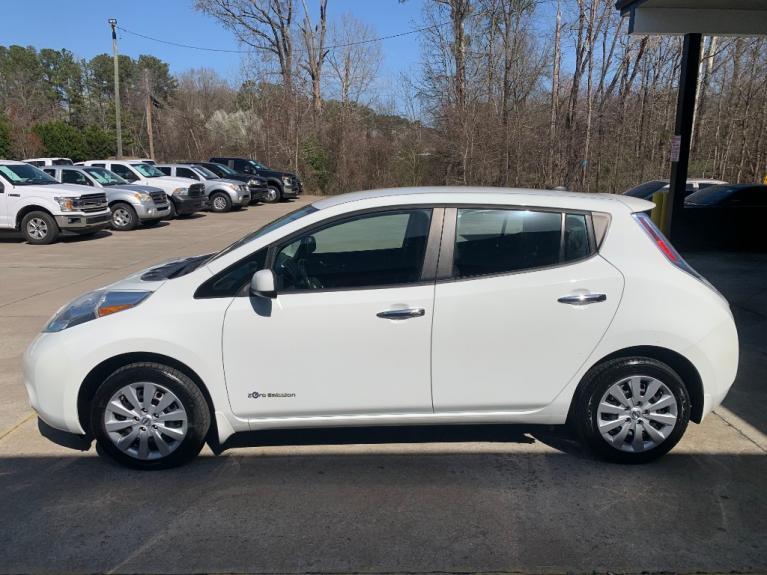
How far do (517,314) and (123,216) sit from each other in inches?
649

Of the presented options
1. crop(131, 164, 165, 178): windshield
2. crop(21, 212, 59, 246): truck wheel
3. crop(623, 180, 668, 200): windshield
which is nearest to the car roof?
crop(21, 212, 59, 246): truck wheel

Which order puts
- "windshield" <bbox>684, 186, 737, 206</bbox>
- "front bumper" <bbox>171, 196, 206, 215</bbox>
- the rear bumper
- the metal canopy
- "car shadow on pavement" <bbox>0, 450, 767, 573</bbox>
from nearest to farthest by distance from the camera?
1. "car shadow on pavement" <bbox>0, 450, 767, 573</bbox>
2. the metal canopy
3. "windshield" <bbox>684, 186, 737, 206</bbox>
4. "front bumper" <bbox>171, 196, 206, 215</bbox>
5. the rear bumper

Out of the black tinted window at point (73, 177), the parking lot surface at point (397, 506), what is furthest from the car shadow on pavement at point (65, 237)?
the parking lot surface at point (397, 506)

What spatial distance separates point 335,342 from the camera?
12.0 ft

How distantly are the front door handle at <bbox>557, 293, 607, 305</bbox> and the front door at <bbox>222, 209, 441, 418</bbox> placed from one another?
2.59ft

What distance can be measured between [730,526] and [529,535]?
1.05 metres

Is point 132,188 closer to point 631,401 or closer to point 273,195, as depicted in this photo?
point 273,195

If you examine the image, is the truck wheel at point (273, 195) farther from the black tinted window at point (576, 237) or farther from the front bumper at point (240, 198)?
the black tinted window at point (576, 237)

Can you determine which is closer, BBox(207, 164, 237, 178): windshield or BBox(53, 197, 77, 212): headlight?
BBox(53, 197, 77, 212): headlight

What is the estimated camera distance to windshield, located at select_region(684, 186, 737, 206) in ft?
43.5

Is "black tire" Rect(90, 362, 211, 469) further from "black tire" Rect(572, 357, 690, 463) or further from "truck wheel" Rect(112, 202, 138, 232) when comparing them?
"truck wheel" Rect(112, 202, 138, 232)

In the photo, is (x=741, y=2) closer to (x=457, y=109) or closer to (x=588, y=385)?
(x=588, y=385)

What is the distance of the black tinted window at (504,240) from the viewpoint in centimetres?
381

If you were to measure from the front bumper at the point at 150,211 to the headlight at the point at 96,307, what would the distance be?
1475 cm
